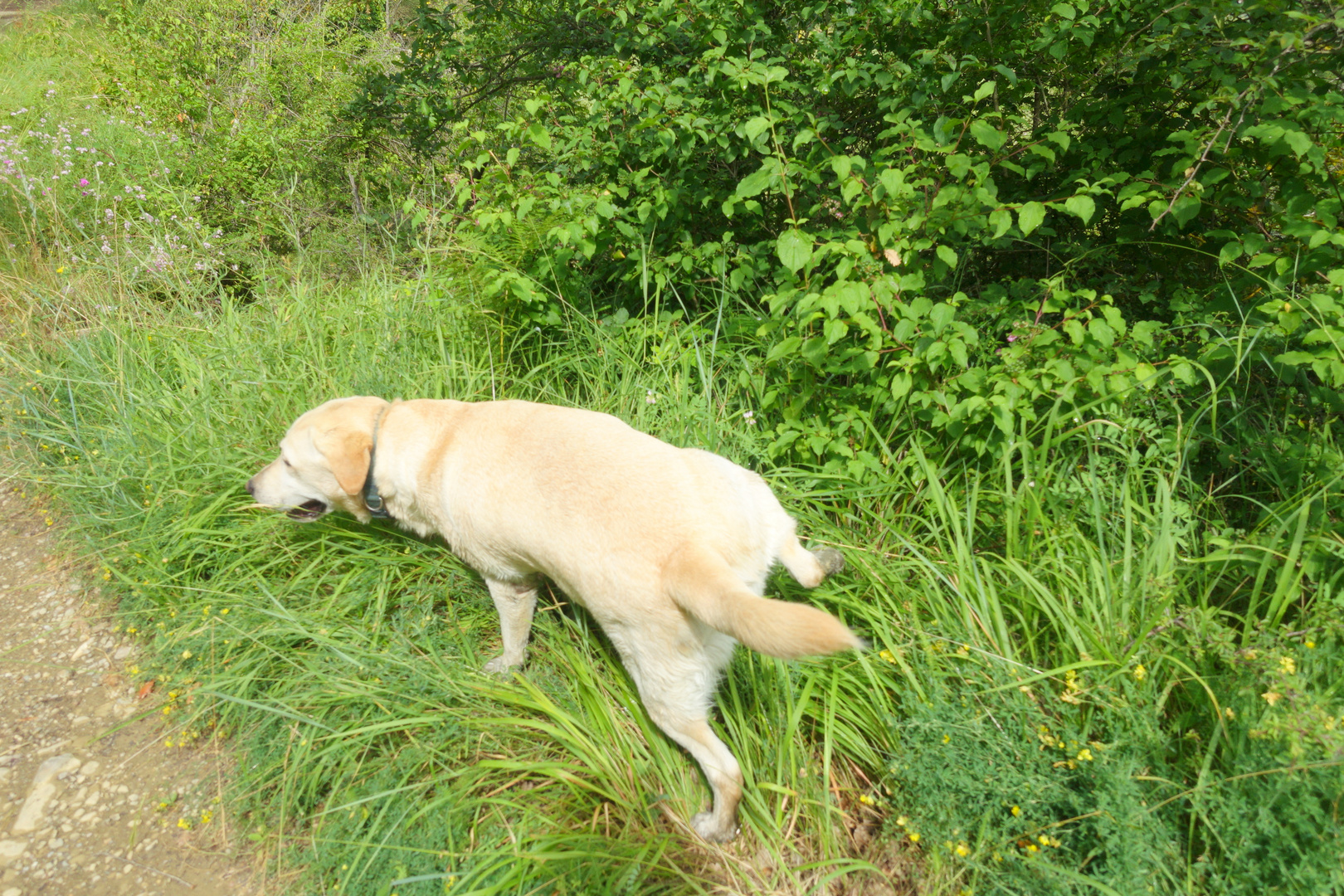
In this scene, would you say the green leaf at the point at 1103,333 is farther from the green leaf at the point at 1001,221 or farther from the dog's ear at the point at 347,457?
the dog's ear at the point at 347,457

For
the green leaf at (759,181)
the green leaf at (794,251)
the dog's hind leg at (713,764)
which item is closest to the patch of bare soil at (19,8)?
the green leaf at (759,181)

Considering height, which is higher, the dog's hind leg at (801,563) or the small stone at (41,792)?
the dog's hind leg at (801,563)

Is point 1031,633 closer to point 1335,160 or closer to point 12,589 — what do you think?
point 1335,160

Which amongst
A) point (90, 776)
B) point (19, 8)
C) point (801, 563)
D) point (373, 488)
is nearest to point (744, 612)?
point (801, 563)

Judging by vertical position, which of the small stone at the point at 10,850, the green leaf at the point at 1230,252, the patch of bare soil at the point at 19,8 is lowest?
the small stone at the point at 10,850

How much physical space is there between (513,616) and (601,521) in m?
0.84

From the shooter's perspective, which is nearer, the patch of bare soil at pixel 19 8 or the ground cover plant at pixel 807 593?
the ground cover plant at pixel 807 593

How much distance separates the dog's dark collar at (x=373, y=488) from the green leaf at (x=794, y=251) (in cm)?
179

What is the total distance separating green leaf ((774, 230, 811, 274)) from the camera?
2.57m

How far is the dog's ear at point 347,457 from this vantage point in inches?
107

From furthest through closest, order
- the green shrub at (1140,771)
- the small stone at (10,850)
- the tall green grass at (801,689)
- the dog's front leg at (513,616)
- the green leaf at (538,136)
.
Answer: the green leaf at (538,136) < the dog's front leg at (513,616) < the small stone at (10,850) < the tall green grass at (801,689) < the green shrub at (1140,771)

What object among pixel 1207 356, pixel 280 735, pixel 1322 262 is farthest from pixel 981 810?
pixel 280 735

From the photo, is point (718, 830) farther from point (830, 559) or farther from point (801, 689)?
point (830, 559)

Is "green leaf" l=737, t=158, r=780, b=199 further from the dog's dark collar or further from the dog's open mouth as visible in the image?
the dog's open mouth
